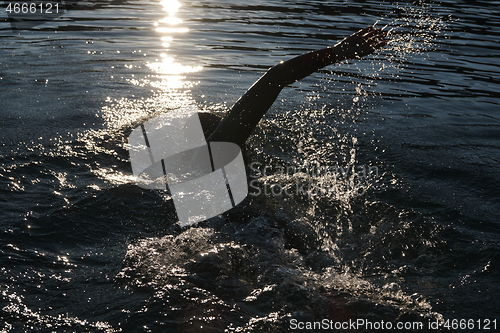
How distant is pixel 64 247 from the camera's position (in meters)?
3.94

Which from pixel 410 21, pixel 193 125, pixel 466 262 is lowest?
pixel 466 262

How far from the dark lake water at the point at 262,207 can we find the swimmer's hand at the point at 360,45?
4.88ft

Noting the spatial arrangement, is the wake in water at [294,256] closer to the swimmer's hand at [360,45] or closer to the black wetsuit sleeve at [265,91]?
the black wetsuit sleeve at [265,91]

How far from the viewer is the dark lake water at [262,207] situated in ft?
11.0

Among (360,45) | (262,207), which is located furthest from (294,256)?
(360,45)

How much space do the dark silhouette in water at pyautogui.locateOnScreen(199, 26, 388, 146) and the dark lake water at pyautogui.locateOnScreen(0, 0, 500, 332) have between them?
698 mm

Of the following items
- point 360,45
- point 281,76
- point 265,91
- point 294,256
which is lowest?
point 294,256

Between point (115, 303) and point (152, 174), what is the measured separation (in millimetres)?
2218

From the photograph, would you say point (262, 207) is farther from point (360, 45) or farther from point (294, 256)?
point (360, 45)

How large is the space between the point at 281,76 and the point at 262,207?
4.24ft

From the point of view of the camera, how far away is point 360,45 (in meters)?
4.53

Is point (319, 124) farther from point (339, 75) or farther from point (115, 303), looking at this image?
point (115, 303)

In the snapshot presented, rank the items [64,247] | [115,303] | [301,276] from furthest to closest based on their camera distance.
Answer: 1. [64,247]
2. [301,276]
3. [115,303]

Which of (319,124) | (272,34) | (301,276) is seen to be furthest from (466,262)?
(272,34)
